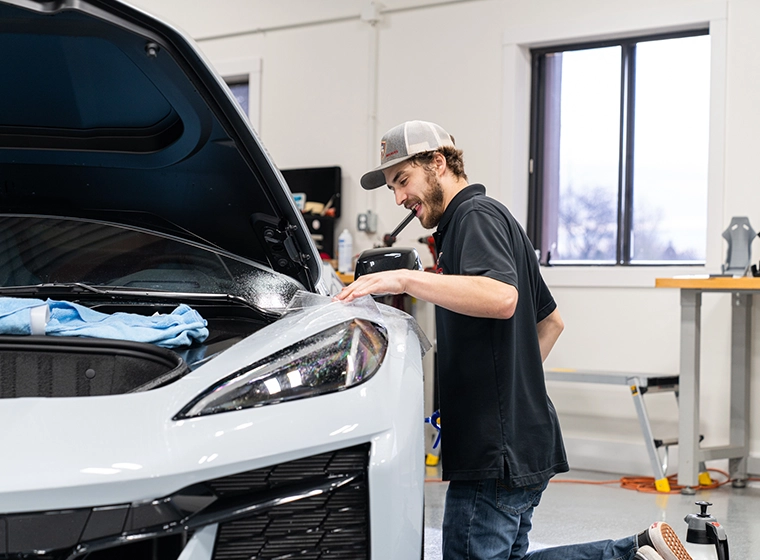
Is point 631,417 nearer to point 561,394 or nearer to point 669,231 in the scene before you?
point 561,394

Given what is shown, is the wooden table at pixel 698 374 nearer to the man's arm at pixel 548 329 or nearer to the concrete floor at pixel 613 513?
the concrete floor at pixel 613 513

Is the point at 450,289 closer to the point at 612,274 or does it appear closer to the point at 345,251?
the point at 612,274

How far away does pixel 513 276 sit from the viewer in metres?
1.55

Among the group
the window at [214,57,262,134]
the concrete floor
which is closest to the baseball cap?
the concrete floor

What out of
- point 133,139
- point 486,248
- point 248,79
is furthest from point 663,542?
point 248,79

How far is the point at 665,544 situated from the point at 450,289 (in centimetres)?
79

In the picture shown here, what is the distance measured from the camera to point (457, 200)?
70.1 inches

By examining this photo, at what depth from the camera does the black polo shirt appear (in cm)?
159

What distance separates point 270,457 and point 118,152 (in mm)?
1055

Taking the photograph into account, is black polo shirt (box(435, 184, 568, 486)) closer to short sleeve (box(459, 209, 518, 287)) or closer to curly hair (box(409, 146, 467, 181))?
short sleeve (box(459, 209, 518, 287))

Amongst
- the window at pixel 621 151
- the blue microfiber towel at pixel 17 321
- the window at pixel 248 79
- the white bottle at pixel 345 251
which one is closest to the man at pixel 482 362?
the blue microfiber towel at pixel 17 321

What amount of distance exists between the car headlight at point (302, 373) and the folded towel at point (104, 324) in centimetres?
33

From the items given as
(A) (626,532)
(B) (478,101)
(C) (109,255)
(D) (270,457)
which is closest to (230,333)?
(C) (109,255)

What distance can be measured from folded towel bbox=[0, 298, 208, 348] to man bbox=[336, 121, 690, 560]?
0.30 meters
